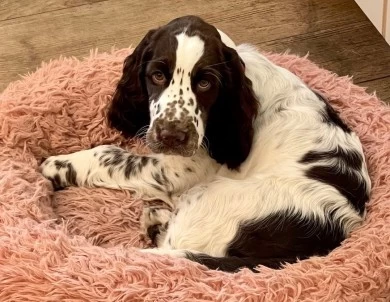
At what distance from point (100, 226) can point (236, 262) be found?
0.61 meters

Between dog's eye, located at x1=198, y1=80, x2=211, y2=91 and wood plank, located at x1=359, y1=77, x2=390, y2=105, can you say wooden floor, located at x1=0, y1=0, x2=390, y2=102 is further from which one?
dog's eye, located at x1=198, y1=80, x2=211, y2=91

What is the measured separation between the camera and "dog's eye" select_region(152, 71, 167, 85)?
8.04 ft

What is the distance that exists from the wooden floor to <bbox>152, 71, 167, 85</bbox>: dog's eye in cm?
135

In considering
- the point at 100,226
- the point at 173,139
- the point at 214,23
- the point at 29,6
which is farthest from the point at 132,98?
the point at 29,6

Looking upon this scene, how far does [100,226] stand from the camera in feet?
8.96

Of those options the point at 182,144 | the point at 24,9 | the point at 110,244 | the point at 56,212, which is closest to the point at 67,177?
the point at 56,212

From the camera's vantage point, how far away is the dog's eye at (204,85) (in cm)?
244

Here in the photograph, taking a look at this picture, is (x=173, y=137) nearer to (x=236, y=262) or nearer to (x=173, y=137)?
(x=173, y=137)

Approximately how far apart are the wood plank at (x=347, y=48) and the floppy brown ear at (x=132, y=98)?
1207 millimetres

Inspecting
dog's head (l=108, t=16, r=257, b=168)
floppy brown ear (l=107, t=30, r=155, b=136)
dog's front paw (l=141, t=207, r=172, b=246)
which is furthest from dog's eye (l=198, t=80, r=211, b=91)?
dog's front paw (l=141, t=207, r=172, b=246)

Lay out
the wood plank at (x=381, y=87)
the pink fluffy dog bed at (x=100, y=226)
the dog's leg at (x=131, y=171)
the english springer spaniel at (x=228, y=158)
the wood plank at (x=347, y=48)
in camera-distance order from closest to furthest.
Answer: the pink fluffy dog bed at (x=100, y=226)
the english springer spaniel at (x=228, y=158)
the dog's leg at (x=131, y=171)
the wood plank at (x=381, y=87)
the wood plank at (x=347, y=48)

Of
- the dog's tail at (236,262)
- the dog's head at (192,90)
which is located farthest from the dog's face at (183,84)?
the dog's tail at (236,262)

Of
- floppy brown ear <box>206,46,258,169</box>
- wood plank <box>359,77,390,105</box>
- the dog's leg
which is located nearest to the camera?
floppy brown ear <box>206,46,258,169</box>

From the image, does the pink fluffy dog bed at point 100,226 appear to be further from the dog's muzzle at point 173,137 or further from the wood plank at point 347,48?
the wood plank at point 347,48
